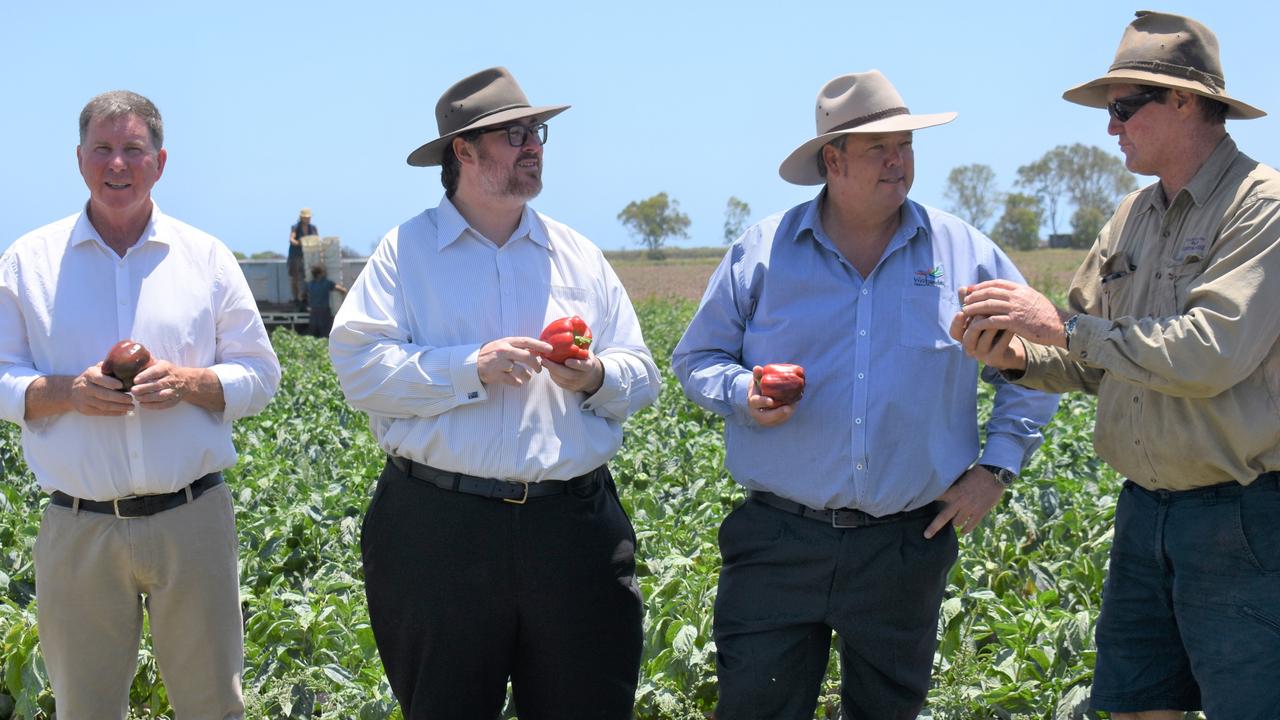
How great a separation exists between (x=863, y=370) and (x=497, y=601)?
131 centimetres

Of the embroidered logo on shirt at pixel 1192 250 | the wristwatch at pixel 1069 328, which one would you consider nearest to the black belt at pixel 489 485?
the wristwatch at pixel 1069 328

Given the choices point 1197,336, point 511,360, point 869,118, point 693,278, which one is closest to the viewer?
point 1197,336

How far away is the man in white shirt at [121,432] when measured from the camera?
156 inches

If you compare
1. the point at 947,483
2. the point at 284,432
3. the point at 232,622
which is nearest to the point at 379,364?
the point at 232,622

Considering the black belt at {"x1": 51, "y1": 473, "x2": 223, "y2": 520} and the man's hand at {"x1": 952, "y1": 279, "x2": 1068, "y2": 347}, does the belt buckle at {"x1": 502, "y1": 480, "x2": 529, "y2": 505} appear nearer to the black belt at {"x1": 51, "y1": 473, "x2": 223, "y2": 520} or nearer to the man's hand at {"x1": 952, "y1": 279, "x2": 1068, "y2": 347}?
the black belt at {"x1": 51, "y1": 473, "x2": 223, "y2": 520}

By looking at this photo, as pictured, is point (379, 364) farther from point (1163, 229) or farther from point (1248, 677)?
point (1248, 677)

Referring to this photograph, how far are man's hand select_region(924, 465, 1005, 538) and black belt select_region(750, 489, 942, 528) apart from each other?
49 millimetres

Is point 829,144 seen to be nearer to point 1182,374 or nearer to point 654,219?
point 1182,374

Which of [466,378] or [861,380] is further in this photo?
[861,380]

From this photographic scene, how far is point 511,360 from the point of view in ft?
12.0

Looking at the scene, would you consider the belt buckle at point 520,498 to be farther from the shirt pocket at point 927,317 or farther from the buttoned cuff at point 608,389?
the shirt pocket at point 927,317

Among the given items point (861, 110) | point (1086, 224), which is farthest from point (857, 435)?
point (1086, 224)

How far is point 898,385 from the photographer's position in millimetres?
3824

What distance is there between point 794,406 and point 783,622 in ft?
2.20
